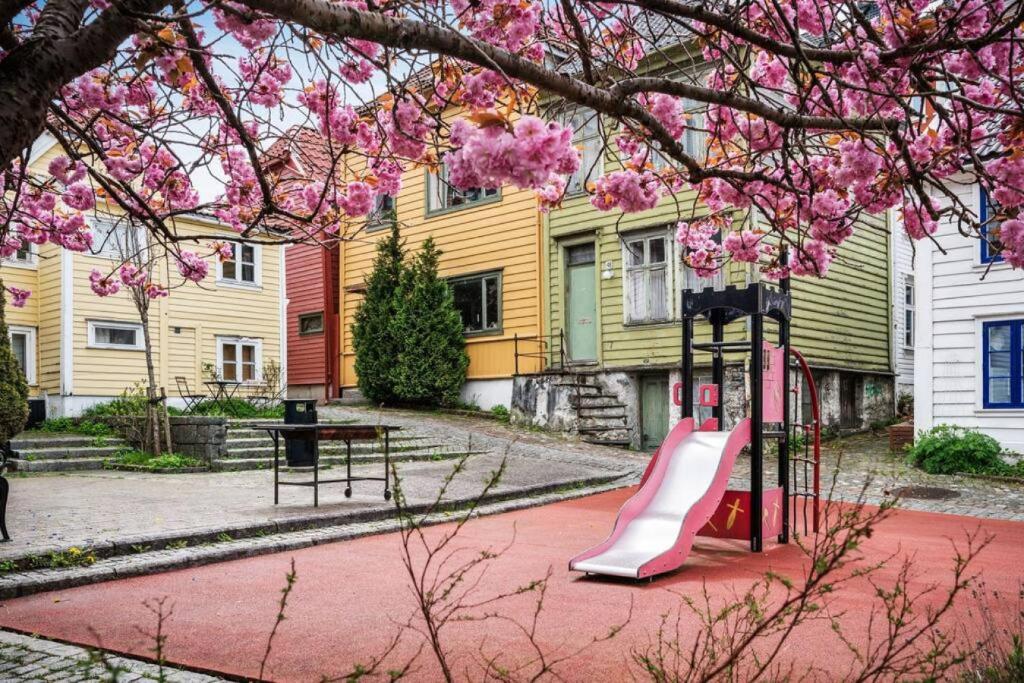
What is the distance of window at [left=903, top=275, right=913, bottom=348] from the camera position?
71.1 ft

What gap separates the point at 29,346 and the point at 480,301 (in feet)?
37.0

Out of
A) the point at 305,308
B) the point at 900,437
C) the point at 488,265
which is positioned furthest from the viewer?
the point at 305,308

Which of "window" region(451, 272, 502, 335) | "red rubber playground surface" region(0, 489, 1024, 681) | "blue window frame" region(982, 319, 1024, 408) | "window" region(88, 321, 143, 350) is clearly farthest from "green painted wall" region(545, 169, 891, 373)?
"window" region(88, 321, 143, 350)

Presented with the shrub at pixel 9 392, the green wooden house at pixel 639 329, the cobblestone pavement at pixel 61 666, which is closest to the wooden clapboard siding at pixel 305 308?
the green wooden house at pixel 639 329

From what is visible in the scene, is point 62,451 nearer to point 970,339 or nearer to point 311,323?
point 311,323

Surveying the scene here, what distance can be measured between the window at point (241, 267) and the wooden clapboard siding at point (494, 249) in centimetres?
388

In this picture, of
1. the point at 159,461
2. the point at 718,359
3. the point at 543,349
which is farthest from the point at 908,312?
the point at 159,461

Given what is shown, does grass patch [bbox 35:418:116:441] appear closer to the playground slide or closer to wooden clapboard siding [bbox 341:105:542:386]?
wooden clapboard siding [bbox 341:105:542:386]

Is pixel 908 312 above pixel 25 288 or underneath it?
underneath

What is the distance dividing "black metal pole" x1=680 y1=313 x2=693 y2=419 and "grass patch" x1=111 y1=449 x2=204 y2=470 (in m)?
8.79

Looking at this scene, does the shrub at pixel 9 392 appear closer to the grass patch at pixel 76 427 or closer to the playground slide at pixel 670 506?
the grass patch at pixel 76 427

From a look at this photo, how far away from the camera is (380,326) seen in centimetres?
2086

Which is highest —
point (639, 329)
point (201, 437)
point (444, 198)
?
point (444, 198)

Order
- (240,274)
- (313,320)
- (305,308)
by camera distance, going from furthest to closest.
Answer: (305,308) < (313,320) < (240,274)
